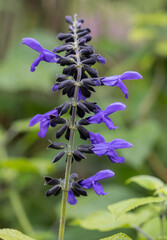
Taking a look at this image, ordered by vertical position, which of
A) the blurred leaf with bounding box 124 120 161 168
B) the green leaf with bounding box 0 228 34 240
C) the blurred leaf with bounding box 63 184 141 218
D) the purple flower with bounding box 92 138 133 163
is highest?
the blurred leaf with bounding box 124 120 161 168

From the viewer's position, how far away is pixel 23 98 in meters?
4.43

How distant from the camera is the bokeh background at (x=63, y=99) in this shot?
10.1 feet

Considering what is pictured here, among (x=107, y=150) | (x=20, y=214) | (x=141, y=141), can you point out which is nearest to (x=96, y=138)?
(x=107, y=150)

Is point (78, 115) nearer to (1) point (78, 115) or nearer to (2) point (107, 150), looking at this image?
(1) point (78, 115)

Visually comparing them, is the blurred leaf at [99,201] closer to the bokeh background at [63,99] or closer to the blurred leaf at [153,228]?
the bokeh background at [63,99]

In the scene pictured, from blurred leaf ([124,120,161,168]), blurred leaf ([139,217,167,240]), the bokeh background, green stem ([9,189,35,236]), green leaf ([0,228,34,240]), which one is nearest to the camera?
green leaf ([0,228,34,240])

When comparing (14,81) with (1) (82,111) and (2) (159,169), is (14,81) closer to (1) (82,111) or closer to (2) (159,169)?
(2) (159,169)

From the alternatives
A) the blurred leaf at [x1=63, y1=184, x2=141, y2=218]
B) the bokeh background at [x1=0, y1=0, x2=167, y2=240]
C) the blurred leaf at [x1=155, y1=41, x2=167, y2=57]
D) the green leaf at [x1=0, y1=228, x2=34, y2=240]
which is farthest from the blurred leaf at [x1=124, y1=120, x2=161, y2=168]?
the green leaf at [x1=0, y1=228, x2=34, y2=240]

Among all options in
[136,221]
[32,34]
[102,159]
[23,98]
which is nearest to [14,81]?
[23,98]

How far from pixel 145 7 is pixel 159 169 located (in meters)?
2.97

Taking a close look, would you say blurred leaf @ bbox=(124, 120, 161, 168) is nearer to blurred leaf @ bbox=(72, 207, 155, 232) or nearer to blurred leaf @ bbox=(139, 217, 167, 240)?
blurred leaf @ bbox=(139, 217, 167, 240)

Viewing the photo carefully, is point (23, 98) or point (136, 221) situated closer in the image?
point (136, 221)

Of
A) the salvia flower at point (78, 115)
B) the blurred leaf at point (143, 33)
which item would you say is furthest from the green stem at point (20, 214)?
the blurred leaf at point (143, 33)

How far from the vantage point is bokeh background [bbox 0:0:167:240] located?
3070mm
